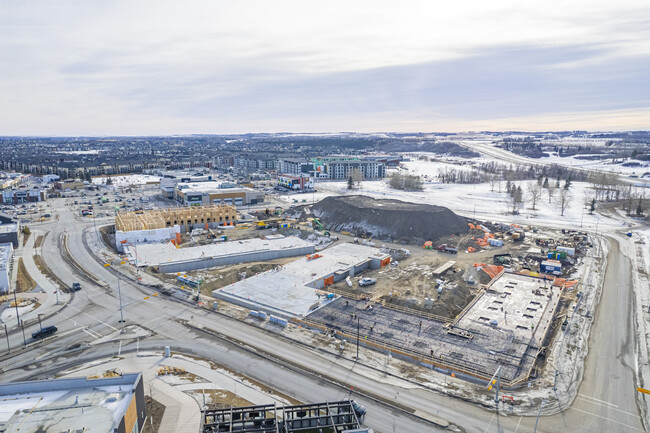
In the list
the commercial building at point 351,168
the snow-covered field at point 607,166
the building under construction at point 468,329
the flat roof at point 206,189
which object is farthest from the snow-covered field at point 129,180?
the snow-covered field at point 607,166

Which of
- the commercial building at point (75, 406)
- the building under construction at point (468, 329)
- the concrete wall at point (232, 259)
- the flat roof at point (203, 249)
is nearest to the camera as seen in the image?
the commercial building at point (75, 406)

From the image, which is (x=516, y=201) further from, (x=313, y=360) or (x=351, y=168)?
(x=313, y=360)

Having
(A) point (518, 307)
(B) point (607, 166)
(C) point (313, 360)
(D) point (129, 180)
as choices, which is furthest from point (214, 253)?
(B) point (607, 166)

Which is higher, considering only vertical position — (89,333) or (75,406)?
(75,406)

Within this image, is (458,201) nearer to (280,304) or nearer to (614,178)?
(614,178)

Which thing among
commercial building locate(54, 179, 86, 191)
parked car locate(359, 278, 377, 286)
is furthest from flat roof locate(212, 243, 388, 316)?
commercial building locate(54, 179, 86, 191)

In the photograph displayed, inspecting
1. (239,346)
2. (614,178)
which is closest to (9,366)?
(239,346)

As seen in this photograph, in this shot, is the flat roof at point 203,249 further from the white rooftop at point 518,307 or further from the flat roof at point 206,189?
the flat roof at point 206,189
